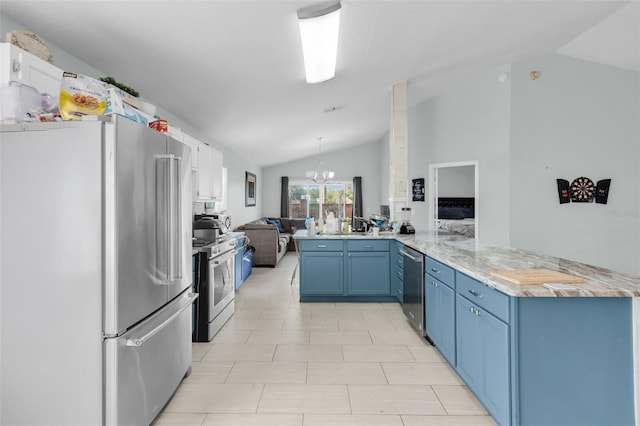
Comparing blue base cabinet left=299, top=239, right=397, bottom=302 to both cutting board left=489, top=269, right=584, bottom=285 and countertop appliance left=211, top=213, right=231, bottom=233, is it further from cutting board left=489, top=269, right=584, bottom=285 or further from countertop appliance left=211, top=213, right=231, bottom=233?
cutting board left=489, top=269, right=584, bottom=285

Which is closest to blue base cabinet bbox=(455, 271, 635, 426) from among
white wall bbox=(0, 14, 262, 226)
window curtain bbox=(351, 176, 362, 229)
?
white wall bbox=(0, 14, 262, 226)

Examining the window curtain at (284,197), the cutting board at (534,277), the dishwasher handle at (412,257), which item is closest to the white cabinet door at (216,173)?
the dishwasher handle at (412,257)

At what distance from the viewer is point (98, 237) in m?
1.47

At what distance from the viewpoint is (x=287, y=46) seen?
9.11ft

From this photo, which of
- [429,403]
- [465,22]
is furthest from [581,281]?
[465,22]

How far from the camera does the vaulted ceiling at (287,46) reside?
6.77 feet

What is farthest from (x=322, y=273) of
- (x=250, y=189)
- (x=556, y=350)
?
(x=250, y=189)

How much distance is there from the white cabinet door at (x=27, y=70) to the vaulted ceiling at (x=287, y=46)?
41cm

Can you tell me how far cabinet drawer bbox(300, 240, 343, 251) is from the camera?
4.10 meters

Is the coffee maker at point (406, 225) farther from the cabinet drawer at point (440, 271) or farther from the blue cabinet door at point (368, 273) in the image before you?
the cabinet drawer at point (440, 271)

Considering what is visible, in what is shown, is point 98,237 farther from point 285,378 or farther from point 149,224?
point 285,378

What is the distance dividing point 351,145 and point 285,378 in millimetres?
7859

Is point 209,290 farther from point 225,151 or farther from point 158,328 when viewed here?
point 225,151

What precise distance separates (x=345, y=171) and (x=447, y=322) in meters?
7.67
